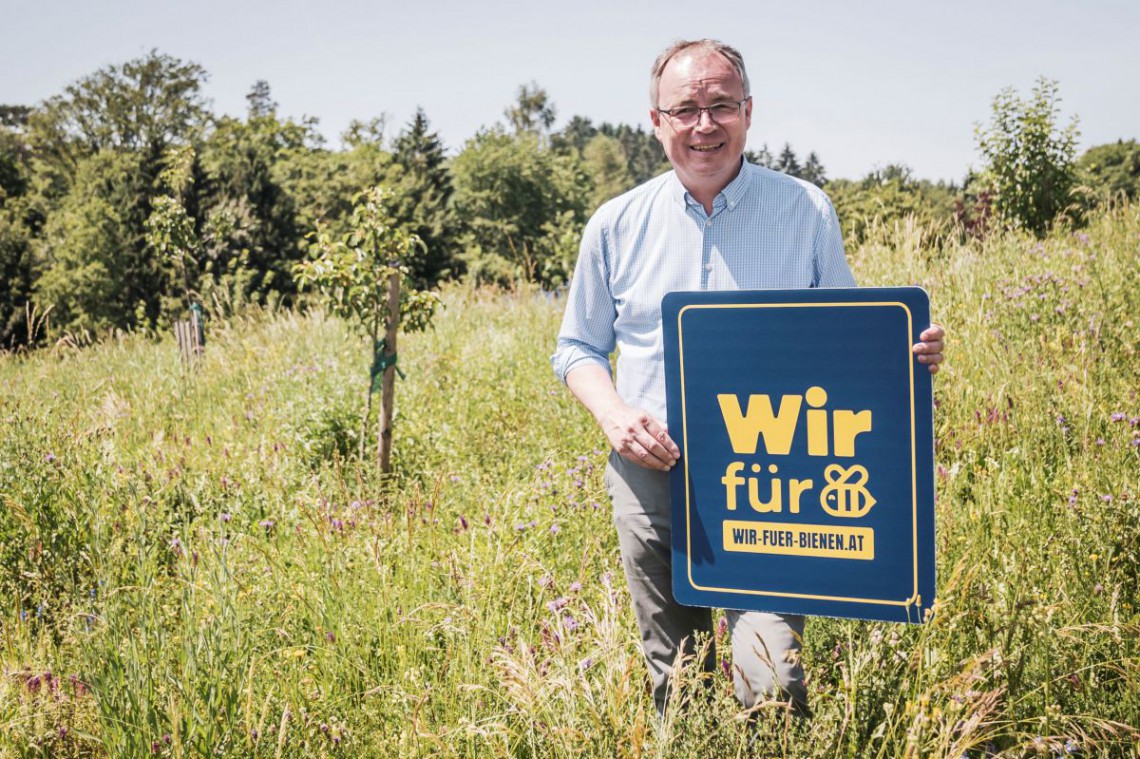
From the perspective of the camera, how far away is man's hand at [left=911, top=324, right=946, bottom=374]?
1.58 meters

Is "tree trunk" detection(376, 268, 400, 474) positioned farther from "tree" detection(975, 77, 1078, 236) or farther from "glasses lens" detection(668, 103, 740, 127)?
"tree" detection(975, 77, 1078, 236)

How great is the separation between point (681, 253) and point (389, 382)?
2.80 meters

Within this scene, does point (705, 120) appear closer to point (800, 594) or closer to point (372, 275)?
point (800, 594)

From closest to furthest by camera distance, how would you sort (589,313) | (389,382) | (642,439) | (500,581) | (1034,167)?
(642,439)
(589,313)
(500,581)
(389,382)
(1034,167)

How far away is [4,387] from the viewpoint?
793 centimetres

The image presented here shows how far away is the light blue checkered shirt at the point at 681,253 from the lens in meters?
2.04

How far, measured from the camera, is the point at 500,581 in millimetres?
2896

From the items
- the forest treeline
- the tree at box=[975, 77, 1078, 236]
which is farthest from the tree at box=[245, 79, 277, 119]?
the tree at box=[975, 77, 1078, 236]

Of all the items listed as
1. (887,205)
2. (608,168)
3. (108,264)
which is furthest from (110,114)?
(608,168)

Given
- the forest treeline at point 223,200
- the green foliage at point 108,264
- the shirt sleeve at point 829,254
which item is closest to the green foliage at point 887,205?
the forest treeline at point 223,200

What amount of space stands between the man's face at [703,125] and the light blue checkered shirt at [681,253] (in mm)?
70

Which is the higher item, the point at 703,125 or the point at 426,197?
the point at 426,197

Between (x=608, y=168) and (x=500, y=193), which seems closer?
(x=500, y=193)

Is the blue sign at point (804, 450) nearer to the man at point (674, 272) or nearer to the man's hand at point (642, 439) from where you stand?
the man's hand at point (642, 439)
